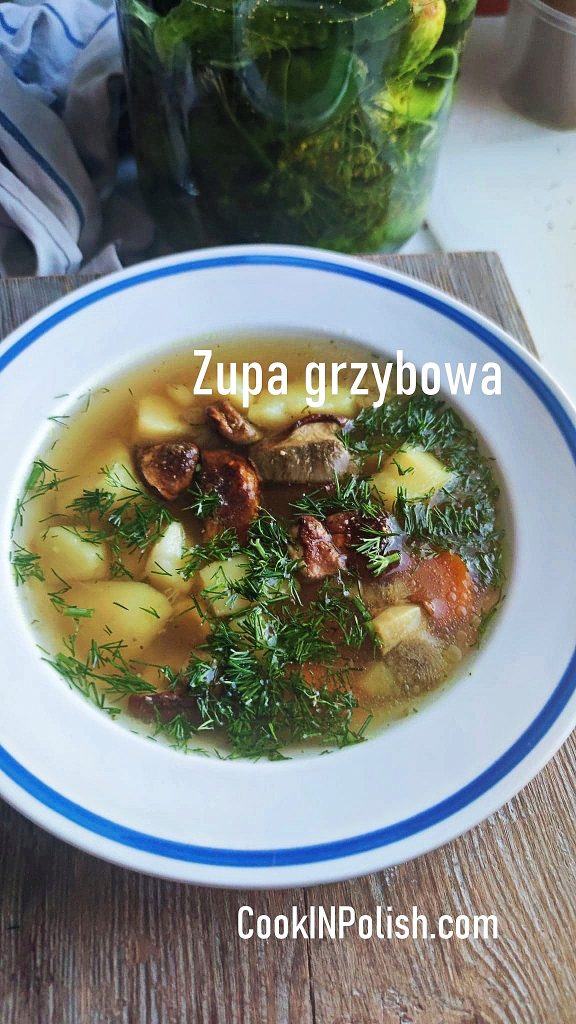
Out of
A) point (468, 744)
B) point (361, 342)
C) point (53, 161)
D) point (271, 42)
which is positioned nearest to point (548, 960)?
point (468, 744)

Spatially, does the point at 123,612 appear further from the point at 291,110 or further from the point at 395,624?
the point at 291,110

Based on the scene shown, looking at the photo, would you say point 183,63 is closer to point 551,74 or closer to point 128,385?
point 128,385

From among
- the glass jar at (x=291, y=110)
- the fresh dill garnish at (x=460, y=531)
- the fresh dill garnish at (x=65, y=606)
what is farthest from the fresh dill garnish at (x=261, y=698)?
the glass jar at (x=291, y=110)

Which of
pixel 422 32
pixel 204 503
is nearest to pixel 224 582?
pixel 204 503

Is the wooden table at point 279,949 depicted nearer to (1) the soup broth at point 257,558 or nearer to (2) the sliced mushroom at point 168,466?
(1) the soup broth at point 257,558

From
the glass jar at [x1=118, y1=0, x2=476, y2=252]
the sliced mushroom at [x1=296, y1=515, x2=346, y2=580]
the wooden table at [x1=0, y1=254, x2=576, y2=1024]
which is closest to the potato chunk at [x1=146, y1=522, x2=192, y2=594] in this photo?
Answer: the sliced mushroom at [x1=296, y1=515, x2=346, y2=580]

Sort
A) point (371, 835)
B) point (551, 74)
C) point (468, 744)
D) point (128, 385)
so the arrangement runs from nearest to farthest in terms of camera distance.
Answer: point (371, 835), point (468, 744), point (128, 385), point (551, 74)
